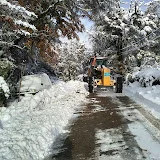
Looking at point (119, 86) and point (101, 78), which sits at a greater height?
point (101, 78)

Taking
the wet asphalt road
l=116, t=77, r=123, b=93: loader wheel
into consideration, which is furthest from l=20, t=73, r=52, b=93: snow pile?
l=116, t=77, r=123, b=93: loader wheel

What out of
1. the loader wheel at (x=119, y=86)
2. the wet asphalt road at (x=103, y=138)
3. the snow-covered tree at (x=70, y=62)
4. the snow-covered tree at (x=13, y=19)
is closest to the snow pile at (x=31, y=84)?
the snow-covered tree at (x=13, y=19)

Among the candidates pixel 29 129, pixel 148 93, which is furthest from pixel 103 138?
pixel 148 93

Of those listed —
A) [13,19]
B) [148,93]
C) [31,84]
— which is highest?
[13,19]

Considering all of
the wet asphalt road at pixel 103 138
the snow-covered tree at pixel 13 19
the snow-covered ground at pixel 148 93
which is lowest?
the wet asphalt road at pixel 103 138

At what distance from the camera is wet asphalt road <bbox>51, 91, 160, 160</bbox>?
496 centimetres

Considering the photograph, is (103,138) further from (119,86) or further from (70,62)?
(70,62)

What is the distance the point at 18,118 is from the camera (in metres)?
7.32

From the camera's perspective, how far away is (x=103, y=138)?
6039 millimetres

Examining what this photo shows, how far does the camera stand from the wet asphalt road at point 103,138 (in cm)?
496

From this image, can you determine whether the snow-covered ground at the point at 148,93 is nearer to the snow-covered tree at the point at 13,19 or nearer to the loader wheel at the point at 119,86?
the loader wheel at the point at 119,86

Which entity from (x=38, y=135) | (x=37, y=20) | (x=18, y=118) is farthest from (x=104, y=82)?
(x=38, y=135)

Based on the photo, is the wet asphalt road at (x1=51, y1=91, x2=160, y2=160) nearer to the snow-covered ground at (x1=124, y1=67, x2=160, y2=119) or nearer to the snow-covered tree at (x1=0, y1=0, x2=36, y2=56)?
the snow-covered ground at (x1=124, y1=67, x2=160, y2=119)

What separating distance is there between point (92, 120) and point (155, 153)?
3340mm
